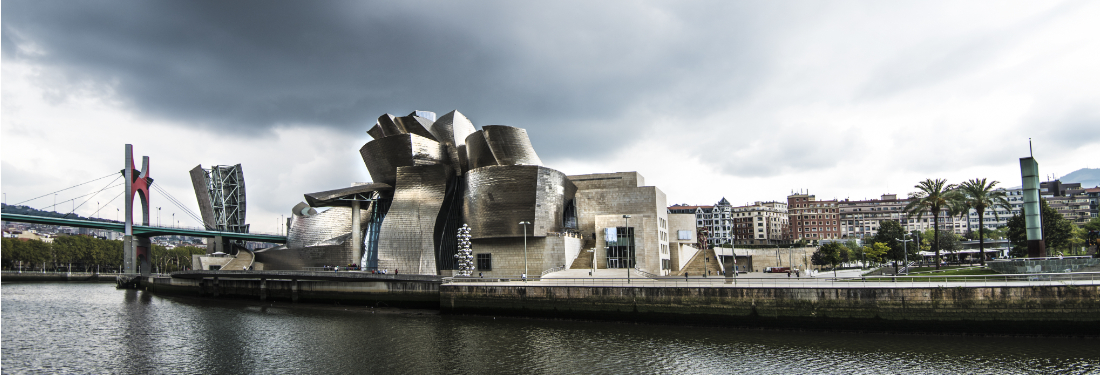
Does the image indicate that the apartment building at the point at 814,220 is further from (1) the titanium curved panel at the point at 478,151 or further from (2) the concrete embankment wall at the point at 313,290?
(2) the concrete embankment wall at the point at 313,290

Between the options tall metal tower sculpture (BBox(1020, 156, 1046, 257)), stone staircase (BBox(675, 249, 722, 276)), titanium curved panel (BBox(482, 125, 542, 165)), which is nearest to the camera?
tall metal tower sculpture (BBox(1020, 156, 1046, 257))

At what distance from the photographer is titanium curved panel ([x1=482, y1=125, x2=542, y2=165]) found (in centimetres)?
5272

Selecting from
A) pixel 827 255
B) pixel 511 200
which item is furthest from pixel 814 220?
pixel 511 200

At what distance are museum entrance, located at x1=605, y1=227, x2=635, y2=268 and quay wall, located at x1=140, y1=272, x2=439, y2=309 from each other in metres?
18.6

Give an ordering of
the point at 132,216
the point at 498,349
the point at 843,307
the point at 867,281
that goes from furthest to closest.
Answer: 1. the point at 132,216
2. the point at 867,281
3. the point at 843,307
4. the point at 498,349

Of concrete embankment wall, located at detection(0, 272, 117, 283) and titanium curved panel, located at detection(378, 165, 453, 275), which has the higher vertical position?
titanium curved panel, located at detection(378, 165, 453, 275)

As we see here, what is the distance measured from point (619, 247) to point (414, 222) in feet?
60.9

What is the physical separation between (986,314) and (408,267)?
4252cm

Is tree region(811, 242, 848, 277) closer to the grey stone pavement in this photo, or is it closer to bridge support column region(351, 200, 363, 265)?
the grey stone pavement

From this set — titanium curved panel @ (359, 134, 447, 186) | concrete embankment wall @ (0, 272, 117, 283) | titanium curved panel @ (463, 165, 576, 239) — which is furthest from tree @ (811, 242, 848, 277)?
concrete embankment wall @ (0, 272, 117, 283)

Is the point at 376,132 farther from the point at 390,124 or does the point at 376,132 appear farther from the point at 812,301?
the point at 812,301

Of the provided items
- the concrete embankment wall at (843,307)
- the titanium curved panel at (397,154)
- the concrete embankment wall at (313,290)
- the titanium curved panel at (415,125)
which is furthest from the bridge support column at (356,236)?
the concrete embankment wall at (843,307)

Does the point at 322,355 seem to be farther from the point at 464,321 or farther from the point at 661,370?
the point at 661,370

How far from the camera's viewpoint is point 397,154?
56875mm
